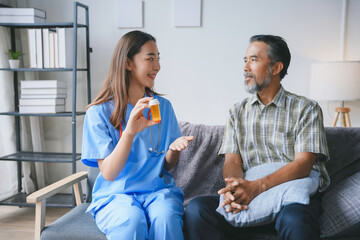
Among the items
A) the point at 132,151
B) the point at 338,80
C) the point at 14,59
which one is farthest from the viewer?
the point at 14,59

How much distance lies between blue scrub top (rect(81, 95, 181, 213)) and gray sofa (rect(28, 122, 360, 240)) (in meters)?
0.16

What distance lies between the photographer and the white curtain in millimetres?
2889

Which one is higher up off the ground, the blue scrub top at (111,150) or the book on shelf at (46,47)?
the book on shelf at (46,47)

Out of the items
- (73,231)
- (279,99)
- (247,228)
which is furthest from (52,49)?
(247,228)

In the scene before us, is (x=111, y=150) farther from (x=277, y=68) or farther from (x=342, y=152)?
(x=342, y=152)

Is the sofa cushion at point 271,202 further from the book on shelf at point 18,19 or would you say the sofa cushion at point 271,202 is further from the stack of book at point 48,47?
the book on shelf at point 18,19

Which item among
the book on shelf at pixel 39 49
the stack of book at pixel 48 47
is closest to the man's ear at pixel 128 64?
the stack of book at pixel 48 47

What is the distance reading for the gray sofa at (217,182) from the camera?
151 centimetres

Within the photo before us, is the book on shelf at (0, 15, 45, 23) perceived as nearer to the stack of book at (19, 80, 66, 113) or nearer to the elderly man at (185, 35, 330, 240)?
the stack of book at (19, 80, 66, 113)

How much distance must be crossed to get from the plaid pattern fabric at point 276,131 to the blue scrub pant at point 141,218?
19.3 inches

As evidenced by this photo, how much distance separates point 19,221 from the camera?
2.71 metres

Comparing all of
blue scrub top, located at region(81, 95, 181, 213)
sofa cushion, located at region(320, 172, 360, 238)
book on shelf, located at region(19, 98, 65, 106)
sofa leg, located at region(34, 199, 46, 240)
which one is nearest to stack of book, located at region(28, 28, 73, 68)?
book on shelf, located at region(19, 98, 65, 106)

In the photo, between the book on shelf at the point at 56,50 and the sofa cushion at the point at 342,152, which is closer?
the sofa cushion at the point at 342,152

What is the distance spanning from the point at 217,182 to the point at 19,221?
5.62 feet
